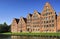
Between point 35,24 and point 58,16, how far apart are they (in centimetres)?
1758

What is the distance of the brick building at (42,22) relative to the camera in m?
86.7

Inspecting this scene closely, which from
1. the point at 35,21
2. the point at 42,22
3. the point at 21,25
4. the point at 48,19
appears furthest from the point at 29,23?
the point at 48,19

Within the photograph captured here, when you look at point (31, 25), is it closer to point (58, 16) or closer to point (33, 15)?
point (33, 15)

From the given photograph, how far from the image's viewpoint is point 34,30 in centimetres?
9788

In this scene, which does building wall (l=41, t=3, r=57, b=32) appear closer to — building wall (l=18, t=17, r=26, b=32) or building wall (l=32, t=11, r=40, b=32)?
building wall (l=32, t=11, r=40, b=32)

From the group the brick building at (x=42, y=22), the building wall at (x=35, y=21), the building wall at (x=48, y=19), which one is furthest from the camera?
the building wall at (x=35, y=21)

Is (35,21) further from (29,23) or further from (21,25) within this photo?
(21,25)

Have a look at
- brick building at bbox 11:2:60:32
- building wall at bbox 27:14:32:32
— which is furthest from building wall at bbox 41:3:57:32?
building wall at bbox 27:14:32:32

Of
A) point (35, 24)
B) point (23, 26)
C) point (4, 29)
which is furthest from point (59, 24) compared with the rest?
point (4, 29)

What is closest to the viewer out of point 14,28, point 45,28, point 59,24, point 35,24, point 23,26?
point 59,24

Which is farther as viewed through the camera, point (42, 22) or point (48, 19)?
point (42, 22)

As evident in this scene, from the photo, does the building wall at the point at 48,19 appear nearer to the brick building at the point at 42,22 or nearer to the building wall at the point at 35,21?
the brick building at the point at 42,22

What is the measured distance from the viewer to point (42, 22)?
93750 mm

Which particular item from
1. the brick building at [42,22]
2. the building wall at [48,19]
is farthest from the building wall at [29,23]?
the building wall at [48,19]
